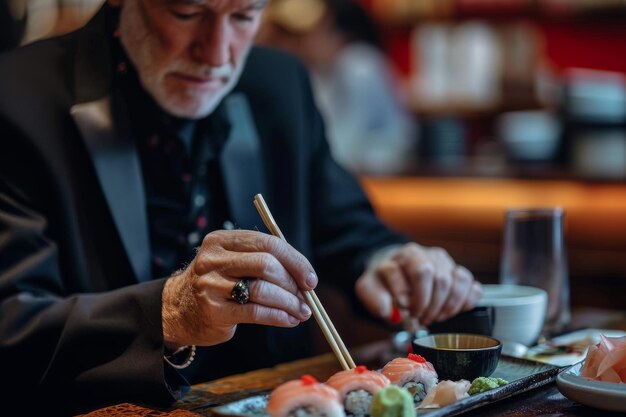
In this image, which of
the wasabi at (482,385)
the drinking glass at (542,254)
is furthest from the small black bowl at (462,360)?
the drinking glass at (542,254)

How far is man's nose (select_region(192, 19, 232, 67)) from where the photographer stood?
1.64 metres

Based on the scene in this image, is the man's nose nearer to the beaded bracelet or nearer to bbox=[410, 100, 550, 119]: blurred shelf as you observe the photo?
the beaded bracelet

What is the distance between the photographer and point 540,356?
156cm

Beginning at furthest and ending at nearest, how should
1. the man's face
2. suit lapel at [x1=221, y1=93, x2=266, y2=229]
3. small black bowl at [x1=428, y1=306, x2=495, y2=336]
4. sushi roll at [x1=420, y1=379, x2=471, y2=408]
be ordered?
suit lapel at [x1=221, y1=93, x2=266, y2=229] < the man's face < small black bowl at [x1=428, y1=306, x2=495, y2=336] < sushi roll at [x1=420, y1=379, x2=471, y2=408]

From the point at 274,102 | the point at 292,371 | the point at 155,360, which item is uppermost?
the point at 274,102

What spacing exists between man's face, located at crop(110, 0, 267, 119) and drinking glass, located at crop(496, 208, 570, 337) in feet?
2.23

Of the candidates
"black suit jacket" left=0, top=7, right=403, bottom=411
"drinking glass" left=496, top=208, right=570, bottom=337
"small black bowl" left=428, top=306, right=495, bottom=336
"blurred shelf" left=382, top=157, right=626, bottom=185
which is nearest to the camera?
"black suit jacket" left=0, top=7, right=403, bottom=411

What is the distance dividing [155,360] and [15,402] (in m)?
0.39

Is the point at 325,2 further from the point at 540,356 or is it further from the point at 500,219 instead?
the point at 540,356

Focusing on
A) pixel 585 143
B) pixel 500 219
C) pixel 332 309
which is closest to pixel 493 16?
pixel 585 143

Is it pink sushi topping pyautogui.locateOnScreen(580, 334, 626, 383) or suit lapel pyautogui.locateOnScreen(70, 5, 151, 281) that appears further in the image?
suit lapel pyautogui.locateOnScreen(70, 5, 151, 281)

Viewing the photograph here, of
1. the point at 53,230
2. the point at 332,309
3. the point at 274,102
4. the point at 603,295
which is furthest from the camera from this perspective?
the point at 603,295

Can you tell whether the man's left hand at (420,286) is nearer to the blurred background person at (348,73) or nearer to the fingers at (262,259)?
the fingers at (262,259)

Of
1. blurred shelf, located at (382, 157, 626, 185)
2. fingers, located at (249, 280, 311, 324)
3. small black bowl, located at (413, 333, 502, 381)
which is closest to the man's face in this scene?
fingers, located at (249, 280, 311, 324)
